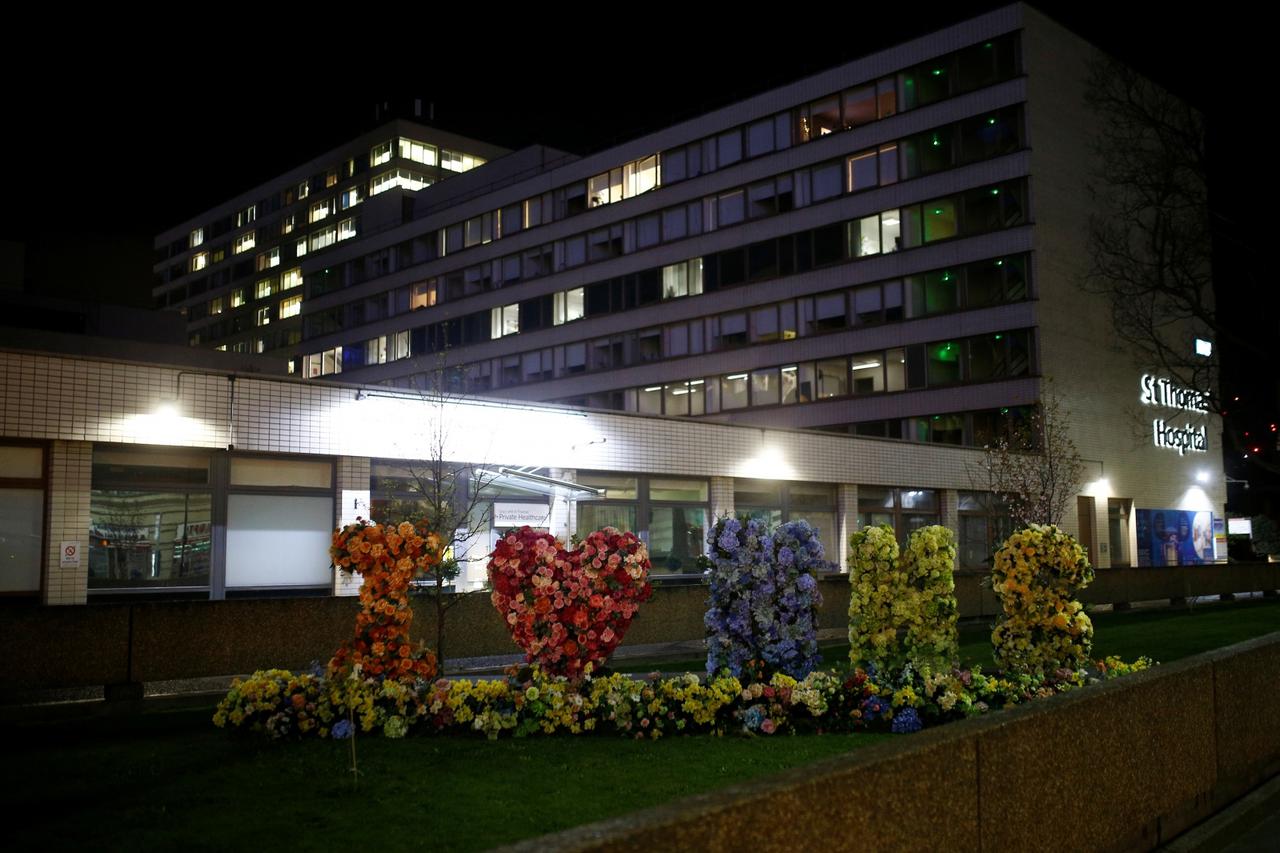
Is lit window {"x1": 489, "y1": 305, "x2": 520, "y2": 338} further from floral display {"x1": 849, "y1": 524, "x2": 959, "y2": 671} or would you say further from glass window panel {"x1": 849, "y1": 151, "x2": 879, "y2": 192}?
floral display {"x1": 849, "y1": 524, "x2": 959, "y2": 671}

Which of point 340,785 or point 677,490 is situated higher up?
point 677,490

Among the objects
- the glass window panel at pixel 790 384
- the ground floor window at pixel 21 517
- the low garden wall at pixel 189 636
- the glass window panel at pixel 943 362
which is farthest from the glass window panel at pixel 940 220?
the ground floor window at pixel 21 517

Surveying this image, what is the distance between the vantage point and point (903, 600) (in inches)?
509

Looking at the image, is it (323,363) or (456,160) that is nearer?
(323,363)

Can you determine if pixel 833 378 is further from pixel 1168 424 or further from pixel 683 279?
pixel 1168 424

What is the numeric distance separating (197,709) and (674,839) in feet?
36.9

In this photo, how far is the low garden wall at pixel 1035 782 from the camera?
11.8ft

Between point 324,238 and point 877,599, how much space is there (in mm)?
91979

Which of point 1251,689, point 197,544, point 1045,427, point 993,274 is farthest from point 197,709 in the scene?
point 993,274

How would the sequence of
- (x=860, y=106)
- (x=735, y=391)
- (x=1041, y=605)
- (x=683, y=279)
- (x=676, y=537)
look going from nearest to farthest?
(x=1041, y=605) → (x=676, y=537) → (x=860, y=106) → (x=735, y=391) → (x=683, y=279)

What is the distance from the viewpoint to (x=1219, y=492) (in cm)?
5669

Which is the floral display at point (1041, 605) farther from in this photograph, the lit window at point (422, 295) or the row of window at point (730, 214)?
the lit window at point (422, 295)

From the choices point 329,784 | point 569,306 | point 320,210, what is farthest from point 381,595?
point 320,210

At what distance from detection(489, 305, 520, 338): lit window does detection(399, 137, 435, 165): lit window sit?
3418cm
